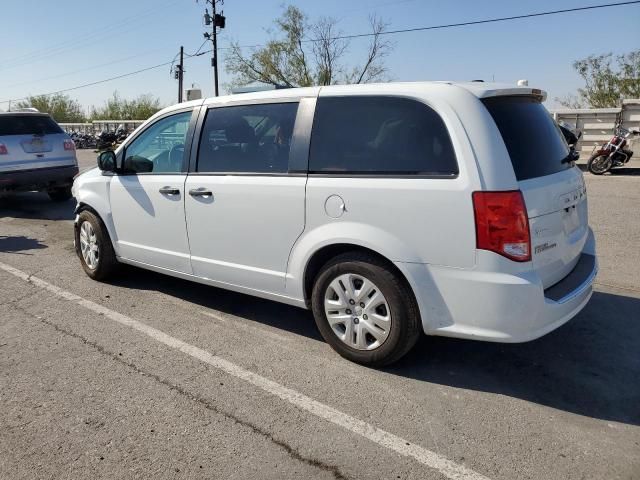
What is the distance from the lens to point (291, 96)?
12.3ft

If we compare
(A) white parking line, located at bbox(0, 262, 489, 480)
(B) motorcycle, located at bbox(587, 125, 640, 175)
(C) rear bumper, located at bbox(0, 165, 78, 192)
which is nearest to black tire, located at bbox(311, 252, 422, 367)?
(A) white parking line, located at bbox(0, 262, 489, 480)

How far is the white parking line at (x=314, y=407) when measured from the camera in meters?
2.51

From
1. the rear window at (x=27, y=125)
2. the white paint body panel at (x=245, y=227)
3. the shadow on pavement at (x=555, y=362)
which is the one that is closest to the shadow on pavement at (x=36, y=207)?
the rear window at (x=27, y=125)

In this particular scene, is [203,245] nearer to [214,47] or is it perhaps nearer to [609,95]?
[609,95]

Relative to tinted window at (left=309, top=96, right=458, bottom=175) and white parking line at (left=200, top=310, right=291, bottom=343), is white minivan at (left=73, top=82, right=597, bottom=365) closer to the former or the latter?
tinted window at (left=309, top=96, right=458, bottom=175)

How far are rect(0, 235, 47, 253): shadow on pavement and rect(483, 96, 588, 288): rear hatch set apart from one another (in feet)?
20.6

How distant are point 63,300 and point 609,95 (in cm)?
3403

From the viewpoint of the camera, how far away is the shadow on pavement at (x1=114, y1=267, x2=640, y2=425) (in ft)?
10.2

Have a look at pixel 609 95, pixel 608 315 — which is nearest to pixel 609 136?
pixel 608 315

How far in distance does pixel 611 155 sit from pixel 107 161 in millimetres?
12518

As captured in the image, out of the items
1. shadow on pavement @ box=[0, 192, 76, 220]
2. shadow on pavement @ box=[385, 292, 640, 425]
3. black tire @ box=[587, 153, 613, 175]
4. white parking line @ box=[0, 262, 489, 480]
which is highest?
black tire @ box=[587, 153, 613, 175]

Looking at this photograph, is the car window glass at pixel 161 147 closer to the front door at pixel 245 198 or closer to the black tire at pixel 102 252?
the front door at pixel 245 198

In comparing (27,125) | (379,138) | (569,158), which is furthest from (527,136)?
(27,125)

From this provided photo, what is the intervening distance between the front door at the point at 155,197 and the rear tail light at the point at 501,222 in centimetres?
247
